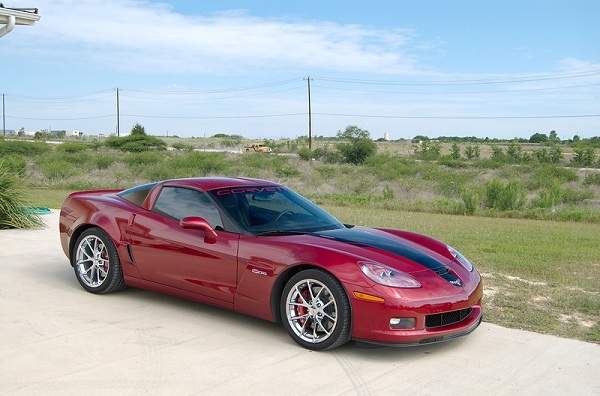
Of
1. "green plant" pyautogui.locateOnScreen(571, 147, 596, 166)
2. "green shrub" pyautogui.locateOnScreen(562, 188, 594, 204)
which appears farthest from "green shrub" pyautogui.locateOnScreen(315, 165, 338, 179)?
"green plant" pyautogui.locateOnScreen(571, 147, 596, 166)

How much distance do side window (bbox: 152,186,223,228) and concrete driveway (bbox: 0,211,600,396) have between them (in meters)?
0.95

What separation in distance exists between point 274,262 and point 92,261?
8.30 feet

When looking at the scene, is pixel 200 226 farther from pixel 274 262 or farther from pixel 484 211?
pixel 484 211

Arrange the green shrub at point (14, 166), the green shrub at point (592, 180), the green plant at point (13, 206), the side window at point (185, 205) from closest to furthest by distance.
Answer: the side window at point (185, 205) < the green plant at point (13, 206) < the green shrub at point (14, 166) < the green shrub at point (592, 180)

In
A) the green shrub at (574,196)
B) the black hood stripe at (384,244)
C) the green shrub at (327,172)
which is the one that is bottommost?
the green shrub at (574,196)

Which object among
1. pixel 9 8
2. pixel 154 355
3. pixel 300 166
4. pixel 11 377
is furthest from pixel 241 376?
pixel 300 166

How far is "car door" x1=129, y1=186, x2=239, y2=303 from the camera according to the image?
5957mm

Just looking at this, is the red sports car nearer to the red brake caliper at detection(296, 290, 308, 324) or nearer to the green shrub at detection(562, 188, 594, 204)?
the red brake caliper at detection(296, 290, 308, 324)

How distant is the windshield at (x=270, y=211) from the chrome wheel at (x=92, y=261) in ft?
4.94

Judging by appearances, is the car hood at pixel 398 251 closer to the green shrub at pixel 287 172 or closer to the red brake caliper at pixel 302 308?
the red brake caliper at pixel 302 308

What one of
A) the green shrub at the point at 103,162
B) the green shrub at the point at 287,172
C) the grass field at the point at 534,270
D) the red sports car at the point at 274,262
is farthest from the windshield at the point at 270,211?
the green shrub at the point at 103,162

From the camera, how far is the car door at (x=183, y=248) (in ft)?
19.5

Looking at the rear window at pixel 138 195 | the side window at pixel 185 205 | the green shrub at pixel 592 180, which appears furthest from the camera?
the green shrub at pixel 592 180

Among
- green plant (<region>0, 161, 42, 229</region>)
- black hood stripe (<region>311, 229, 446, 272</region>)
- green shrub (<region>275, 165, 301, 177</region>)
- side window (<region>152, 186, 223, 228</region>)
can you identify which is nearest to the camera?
black hood stripe (<region>311, 229, 446, 272</region>)
